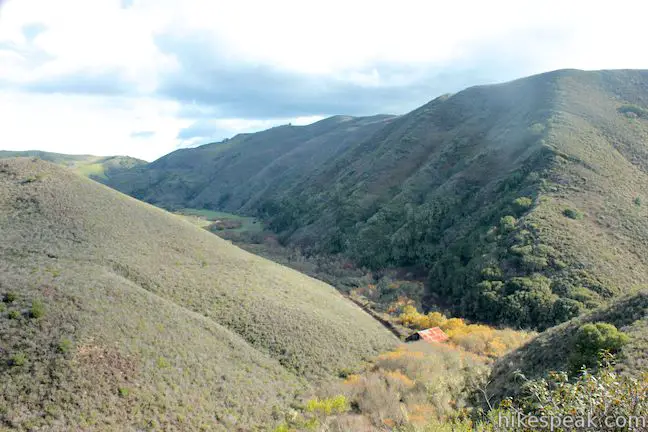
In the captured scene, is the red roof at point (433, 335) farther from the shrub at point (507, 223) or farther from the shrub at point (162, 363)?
the shrub at point (162, 363)

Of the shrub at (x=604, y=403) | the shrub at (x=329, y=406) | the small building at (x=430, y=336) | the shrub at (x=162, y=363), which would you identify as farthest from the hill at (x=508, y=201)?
the shrub at (x=604, y=403)

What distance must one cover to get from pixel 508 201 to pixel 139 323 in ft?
182

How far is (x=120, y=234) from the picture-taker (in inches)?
1724

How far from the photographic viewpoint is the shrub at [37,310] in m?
23.6

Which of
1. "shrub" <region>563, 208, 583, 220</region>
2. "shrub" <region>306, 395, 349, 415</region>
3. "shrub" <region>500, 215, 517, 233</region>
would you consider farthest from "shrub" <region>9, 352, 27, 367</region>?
"shrub" <region>563, 208, 583, 220</region>

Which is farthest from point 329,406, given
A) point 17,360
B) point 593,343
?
point 17,360

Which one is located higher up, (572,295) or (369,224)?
(369,224)

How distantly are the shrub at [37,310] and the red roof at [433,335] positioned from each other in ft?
100

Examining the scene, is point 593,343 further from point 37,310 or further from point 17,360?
point 37,310

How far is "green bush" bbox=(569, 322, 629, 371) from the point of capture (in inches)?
811

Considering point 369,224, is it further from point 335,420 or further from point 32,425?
point 32,425

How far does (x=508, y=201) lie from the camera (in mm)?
64000

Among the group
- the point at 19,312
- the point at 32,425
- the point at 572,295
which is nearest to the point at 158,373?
the point at 32,425

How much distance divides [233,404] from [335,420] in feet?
19.5
